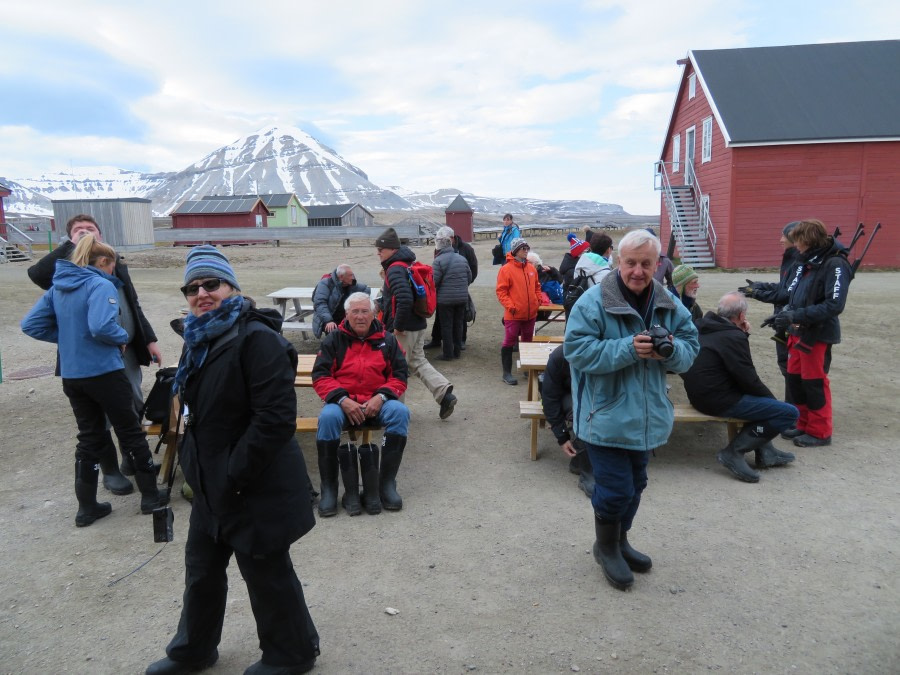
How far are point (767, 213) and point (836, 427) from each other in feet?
59.7

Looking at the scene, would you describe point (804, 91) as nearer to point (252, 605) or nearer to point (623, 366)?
point (623, 366)

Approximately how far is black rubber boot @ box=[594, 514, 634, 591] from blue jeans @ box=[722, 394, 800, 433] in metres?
2.09

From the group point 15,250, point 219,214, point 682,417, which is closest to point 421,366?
point 682,417

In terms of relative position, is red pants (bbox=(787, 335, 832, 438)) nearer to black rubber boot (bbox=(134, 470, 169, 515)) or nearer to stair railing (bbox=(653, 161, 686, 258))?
black rubber boot (bbox=(134, 470, 169, 515))

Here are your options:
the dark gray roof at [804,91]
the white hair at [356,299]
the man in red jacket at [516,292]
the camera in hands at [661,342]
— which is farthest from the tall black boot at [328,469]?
the dark gray roof at [804,91]

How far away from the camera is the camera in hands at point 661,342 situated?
10.2 ft

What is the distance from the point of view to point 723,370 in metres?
5.26

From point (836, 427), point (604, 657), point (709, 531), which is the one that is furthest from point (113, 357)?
point (836, 427)

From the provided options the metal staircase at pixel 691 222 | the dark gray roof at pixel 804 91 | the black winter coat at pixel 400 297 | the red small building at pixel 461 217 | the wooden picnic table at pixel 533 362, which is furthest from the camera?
the red small building at pixel 461 217

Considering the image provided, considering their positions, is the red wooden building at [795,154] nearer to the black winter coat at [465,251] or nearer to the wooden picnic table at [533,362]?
the black winter coat at [465,251]

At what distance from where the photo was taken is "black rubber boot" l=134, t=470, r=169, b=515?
4.57m

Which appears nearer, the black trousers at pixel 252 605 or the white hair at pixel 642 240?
the black trousers at pixel 252 605

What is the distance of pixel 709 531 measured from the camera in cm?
428

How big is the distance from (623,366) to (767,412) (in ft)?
8.13
